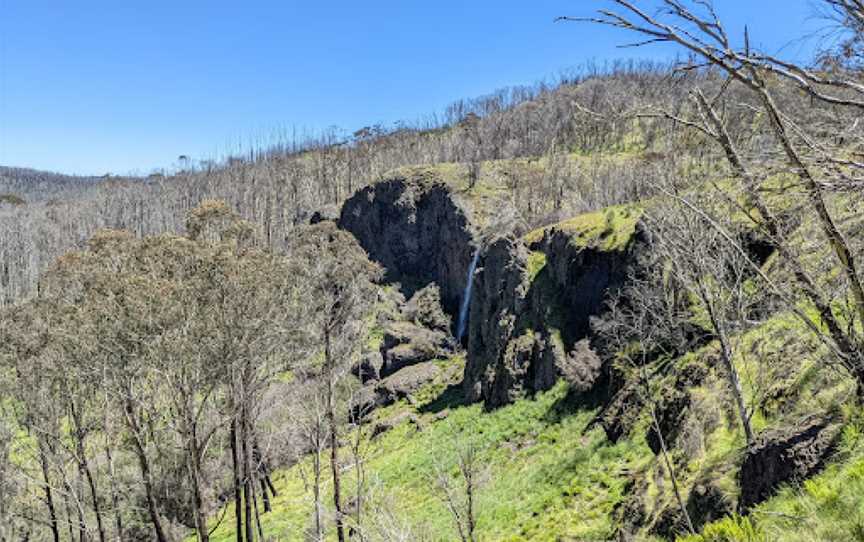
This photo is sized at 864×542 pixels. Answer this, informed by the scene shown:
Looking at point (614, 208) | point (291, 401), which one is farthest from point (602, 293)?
point (291, 401)

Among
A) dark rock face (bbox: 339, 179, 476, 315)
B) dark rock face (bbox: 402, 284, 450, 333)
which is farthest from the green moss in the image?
dark rock face (bbox: 339, 179, 476, 315)

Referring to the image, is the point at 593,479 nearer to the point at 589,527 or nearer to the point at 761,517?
the point at 589,527

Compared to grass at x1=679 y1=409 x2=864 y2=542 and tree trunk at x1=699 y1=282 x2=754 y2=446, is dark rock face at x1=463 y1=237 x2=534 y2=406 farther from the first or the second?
grass at x1=679 y1=409 x2=864 y2=542

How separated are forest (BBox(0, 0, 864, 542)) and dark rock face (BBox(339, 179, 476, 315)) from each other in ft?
4.26

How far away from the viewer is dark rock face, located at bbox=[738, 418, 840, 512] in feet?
21.4

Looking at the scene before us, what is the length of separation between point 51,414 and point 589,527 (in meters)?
19.4

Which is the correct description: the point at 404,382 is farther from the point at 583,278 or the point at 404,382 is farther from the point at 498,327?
the point at 583,278

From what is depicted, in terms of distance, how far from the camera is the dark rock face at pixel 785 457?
6531 millimetres

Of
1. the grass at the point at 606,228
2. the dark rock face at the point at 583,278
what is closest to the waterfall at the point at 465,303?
the grass at the point at 606,228

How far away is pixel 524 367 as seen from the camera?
3023cm

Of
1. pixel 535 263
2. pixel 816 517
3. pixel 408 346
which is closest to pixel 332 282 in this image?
pixel 535 263

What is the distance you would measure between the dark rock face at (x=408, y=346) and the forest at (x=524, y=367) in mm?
261

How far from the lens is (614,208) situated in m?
30.6

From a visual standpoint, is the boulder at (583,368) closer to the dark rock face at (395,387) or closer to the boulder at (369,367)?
the dark rock face at (395,387)
